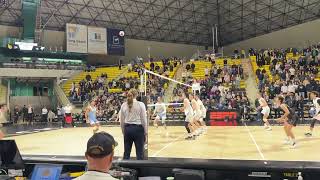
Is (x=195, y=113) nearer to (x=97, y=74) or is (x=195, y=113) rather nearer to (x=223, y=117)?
(x=223, y=117)

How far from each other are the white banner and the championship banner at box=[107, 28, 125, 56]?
0.60 meters

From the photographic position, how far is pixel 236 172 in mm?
4984

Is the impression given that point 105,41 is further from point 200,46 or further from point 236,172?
point 236,172

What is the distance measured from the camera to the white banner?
39.8 metres

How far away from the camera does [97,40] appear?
132ft

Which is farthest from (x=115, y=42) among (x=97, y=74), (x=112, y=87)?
(x=112, y=87)

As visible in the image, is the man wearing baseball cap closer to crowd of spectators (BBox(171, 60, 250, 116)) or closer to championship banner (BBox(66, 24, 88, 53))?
crowd of spectators (BBox(171, 60, 250, 116))

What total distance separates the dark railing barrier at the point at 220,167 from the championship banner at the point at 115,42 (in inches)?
1402

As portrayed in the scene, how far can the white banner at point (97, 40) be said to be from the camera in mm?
39787

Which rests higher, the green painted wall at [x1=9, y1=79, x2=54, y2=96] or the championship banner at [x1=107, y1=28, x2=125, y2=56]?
the championship banner at [x1=107, y1=28, x2=125, y2=56]

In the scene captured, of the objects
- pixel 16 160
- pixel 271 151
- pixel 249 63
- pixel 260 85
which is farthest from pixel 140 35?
pixel 16 160

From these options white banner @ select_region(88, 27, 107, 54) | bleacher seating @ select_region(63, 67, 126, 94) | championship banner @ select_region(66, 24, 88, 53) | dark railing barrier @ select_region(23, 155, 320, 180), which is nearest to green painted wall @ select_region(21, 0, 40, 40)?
championship banner @ select_region(66, 24, 88, 53)

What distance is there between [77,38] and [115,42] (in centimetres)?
427

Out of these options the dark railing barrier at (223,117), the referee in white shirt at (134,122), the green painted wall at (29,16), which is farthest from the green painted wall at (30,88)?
the referee in white shirt at (134,122)
